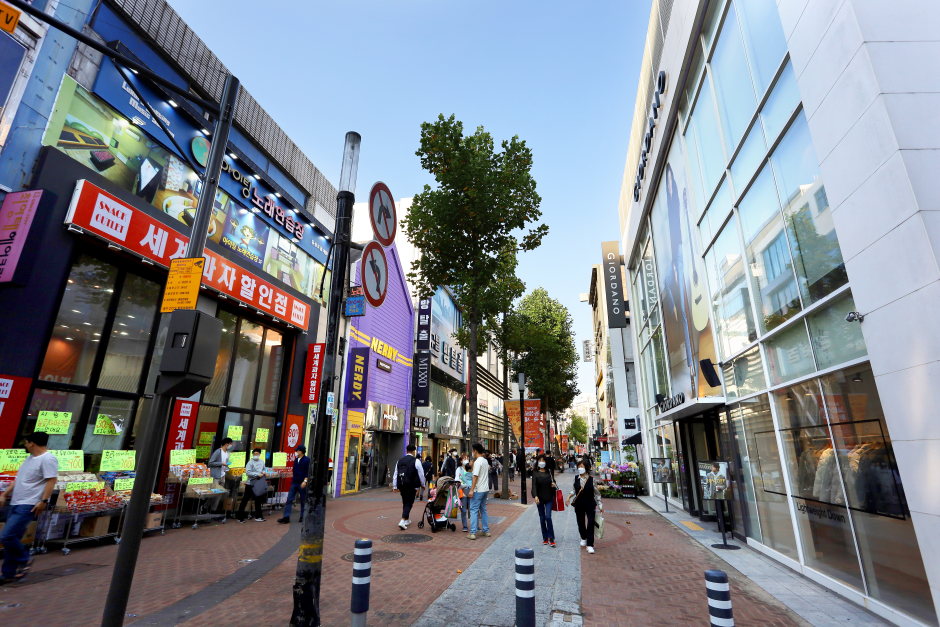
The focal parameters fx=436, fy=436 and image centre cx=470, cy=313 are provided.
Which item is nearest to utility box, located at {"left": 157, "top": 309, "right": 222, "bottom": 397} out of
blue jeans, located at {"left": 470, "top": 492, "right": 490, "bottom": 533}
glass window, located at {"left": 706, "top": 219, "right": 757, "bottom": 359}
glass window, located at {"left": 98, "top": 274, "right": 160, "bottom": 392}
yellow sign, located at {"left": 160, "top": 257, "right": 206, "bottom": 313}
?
yellow sign, located at {"left": 160, "top": 257, "right": 206, "bottom": 313}

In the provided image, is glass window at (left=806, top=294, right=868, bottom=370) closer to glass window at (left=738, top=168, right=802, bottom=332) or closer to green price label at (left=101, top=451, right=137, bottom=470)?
glass window at (left=738, top=168, right=802, bottom=332)

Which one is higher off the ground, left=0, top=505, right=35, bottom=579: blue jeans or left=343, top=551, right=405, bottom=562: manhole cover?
left=0, top=505, right=35, bottom=579: blue jeans

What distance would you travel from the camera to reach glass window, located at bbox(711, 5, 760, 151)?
806cm

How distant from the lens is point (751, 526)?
29.1 feet

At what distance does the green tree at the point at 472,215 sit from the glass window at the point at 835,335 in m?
10.6

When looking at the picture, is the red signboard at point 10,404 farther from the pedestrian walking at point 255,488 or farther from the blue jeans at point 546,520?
the blue jeans at point 546,520

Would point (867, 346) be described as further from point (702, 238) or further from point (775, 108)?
point (702, 238)

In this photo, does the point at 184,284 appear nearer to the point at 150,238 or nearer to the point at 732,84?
the point at 150,238

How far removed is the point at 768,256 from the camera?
24.7ft

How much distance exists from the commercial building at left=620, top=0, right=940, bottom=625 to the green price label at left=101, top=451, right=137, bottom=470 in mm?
12250

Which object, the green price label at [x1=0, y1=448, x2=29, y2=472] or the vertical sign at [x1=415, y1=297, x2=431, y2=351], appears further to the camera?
the vertical sign at [x1=415, y1=297, x2=431, y2=351]

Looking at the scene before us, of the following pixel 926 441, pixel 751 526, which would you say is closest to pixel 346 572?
pixel 926 441

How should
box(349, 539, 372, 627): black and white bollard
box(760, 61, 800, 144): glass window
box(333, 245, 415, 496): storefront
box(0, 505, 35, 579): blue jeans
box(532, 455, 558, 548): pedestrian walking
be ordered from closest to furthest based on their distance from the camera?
box(349, 539, 372, 627): black and white bollard
box(0, 505, 35, 579): blue jeans
box(760, 61, 800, 144): glass window
box(532, 455, 558, 548): pedestrian walking
box(333, 245, 415, 496): storefront

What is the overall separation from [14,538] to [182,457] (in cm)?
497
